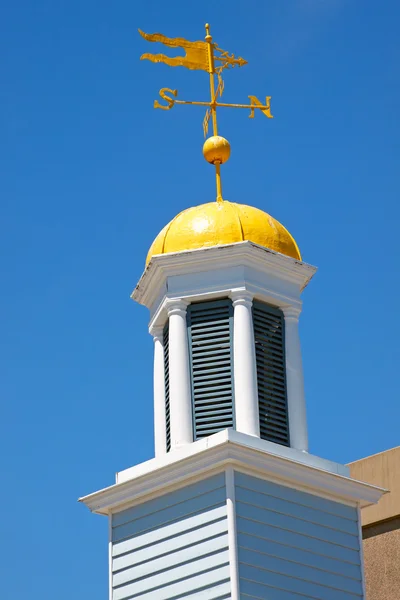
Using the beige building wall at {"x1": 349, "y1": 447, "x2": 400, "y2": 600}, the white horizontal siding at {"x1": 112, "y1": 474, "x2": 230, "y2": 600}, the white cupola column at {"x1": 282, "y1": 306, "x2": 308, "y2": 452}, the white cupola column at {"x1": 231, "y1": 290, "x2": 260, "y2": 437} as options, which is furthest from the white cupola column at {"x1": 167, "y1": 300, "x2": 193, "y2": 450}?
the beige building wall at {"x1": 349, "y1": 447, "x2": 400, "y2": 600}

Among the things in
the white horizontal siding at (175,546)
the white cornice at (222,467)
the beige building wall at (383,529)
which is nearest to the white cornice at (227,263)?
the white cornice at (222,467)

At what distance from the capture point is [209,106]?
25344mm

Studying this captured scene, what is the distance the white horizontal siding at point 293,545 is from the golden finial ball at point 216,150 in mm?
5168

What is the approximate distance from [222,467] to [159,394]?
6.99 feet

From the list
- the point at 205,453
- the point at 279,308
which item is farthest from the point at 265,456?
the point at 279,308

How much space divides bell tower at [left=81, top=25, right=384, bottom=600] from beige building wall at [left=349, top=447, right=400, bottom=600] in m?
4.29

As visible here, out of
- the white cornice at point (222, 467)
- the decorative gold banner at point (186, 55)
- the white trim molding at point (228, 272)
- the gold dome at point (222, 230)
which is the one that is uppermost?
the decorative gold banner at point (186, 55)

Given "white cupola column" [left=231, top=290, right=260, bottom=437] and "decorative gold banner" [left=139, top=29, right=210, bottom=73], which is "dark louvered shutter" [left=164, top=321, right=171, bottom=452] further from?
"decorative gold banner" [left=139, top=29, right=210, bottom=73]

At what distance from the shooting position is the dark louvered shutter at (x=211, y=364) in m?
22.9

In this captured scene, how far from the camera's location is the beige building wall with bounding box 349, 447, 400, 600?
89.6 ft

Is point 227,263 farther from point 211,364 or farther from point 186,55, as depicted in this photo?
point 186,55

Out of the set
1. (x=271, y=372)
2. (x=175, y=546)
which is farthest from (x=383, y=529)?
(x=175, y=546)

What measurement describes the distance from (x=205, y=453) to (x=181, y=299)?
8.10ft

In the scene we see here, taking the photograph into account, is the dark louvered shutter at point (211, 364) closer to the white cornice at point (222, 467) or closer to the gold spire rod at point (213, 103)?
the white cornice at point (222, 467)
